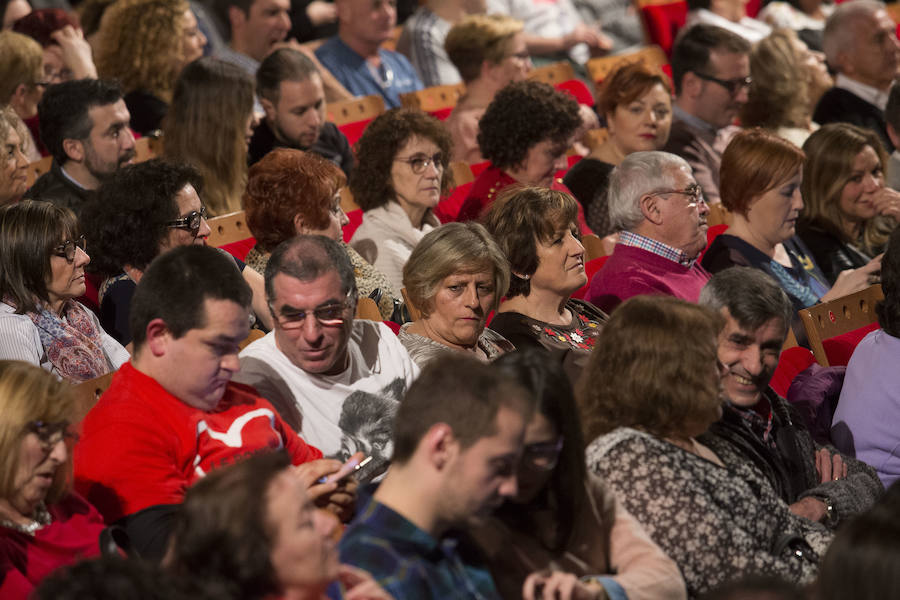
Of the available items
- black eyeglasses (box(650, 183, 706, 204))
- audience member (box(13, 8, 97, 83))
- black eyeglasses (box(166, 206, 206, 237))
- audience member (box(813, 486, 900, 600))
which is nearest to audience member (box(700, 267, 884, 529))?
black eyeglasses (box(650, 183, 706, 204))

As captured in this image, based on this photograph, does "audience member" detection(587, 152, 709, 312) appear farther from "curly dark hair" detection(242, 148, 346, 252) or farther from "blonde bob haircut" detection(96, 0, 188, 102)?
"blonde bob haircut" detection(96, 0, 188, 102)

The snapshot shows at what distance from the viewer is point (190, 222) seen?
10.9 ft

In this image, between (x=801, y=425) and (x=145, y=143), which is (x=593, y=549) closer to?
(x=801, y=425)

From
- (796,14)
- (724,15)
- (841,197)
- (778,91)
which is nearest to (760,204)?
(841,197)

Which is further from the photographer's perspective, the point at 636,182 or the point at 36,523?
the point at 636,182

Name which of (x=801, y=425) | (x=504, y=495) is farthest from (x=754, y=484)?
(x=504, y=495)

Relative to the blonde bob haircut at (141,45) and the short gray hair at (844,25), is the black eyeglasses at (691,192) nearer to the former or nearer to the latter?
the blonde bob haircut at (141,45)

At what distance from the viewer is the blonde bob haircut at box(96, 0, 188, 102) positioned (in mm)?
5254

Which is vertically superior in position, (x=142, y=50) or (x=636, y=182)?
(x=636, y=182)

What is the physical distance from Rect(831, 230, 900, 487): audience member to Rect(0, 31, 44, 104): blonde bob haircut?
10.9 feet

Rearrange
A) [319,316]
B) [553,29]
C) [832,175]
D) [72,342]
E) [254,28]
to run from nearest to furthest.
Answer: [319,316]
[72,342]
[832,175]
[254,28]
[553,29]

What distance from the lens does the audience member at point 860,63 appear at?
6133mm

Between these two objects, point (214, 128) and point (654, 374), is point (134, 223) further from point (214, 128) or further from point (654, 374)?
point (654, 374)

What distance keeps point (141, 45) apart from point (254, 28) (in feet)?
2.76
